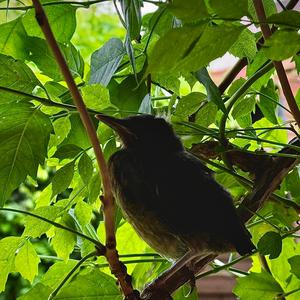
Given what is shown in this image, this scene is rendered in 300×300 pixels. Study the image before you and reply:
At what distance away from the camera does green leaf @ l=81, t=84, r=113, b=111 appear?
0.50m

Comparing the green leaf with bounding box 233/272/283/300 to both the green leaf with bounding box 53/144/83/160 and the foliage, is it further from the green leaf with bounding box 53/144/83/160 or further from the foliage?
the green leaf with bounding box 53/144/83/160

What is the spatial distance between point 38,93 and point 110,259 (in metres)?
0.23

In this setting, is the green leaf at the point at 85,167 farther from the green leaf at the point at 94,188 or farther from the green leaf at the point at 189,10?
the green leaf at the point at 189,10

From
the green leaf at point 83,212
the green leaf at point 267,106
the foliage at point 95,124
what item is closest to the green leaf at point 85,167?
the foliage at point 95,124

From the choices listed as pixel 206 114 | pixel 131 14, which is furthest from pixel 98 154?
pixel 206 114

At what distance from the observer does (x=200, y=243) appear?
0.52m

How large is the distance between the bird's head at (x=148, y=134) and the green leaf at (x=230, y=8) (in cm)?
26

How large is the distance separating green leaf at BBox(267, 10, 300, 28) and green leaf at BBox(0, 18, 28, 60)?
288 millimetres

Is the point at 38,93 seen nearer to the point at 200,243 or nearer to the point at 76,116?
the point at 76,116

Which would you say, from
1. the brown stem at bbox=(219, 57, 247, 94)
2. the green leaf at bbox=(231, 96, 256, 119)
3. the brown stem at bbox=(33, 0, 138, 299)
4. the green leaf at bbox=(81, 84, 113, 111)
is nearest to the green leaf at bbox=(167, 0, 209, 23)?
the brown stem at bbox=(33, 0, 138, 299)

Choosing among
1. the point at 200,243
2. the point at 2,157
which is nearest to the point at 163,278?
the point at 200,243

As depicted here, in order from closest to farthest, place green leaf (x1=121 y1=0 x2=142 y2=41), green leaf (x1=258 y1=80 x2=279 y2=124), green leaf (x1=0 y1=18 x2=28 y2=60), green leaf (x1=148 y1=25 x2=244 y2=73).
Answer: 1. green leaf (x1=148 y1=25 x2=244 y2=73)
2. green leaf (x1=121 y1=0 x2=142 y2=41)
3. green leaf (x1=0 y1=18 x2=28 y2=60)
4. green leaf (x1=258 y1=80 x2=279 y2=124)

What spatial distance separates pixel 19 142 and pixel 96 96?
0.08 meters

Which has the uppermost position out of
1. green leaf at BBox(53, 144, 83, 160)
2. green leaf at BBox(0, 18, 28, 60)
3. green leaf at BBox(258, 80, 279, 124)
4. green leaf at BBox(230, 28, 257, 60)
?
green leaf at BBox(0, 18, 28, 60)
